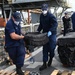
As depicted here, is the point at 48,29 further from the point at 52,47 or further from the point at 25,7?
the point at 25,7

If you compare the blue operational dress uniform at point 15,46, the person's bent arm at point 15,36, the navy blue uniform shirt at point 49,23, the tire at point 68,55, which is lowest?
the tire at point 68,55

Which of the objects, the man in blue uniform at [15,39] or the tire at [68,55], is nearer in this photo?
the man in blue uniform at [15,39]

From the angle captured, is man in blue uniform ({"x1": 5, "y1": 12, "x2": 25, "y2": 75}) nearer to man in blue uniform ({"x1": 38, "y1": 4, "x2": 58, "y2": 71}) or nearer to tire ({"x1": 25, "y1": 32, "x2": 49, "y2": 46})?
tire ({"x1": 25, "y1": 32, "x2": 49, "y2": 46})

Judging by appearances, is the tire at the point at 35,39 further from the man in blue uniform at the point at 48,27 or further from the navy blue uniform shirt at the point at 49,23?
the navy blue uniform shirt at the point at 49,23

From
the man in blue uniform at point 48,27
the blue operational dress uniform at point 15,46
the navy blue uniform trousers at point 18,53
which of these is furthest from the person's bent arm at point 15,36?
the man in blue uniform at point 48,27

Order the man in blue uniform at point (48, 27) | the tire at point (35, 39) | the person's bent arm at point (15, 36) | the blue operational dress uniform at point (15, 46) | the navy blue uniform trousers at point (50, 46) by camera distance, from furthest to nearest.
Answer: the navy blue uniform trousers at point (50, 46) < the man in blue uniform at point (48, 27) < the tire at point (35, 39) < the blue operational dress uniform at point (15, 46) < the person's bent arm at point (15, 36)

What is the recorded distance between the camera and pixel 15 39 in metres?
5.69

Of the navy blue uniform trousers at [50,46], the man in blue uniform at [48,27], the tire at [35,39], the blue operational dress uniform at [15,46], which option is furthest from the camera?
the navy blue uniform trousers at [50,46]

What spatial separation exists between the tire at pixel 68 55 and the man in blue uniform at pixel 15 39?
1412 millimetres

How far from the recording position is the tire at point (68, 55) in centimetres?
661

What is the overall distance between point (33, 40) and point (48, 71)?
112 centimetres

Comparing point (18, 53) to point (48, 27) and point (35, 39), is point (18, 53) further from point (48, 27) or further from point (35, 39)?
point (48, 27)

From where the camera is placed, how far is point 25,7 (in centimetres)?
2322

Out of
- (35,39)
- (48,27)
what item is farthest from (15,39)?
(48,27)
